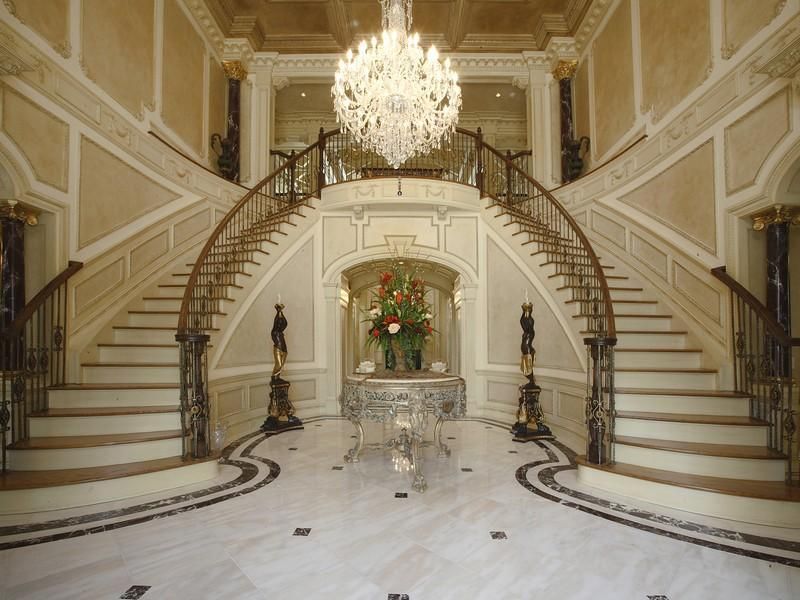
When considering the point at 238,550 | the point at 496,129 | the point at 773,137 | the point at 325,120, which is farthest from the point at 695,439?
the point at 325,120

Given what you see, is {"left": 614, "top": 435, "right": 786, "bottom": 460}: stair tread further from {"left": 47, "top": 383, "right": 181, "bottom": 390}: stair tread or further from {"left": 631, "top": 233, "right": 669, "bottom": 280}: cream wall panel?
{"left": 47, "top": 383, "right": 181, "bottom": 390}: stair tread

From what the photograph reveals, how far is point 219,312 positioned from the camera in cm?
549

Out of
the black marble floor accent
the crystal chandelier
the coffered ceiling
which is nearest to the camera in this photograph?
the black marble floor accent

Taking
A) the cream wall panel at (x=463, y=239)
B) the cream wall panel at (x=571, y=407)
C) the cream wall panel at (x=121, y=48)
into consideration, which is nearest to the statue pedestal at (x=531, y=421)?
the cream wall panel at (x=571, y=407)

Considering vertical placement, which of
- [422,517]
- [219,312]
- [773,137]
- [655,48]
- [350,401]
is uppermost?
[655,48]

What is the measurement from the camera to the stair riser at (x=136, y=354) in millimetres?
4918

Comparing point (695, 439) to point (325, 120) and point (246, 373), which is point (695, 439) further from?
point (325, 120)

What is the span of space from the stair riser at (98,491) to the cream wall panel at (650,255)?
18.0 ft

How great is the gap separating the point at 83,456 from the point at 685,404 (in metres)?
4.98

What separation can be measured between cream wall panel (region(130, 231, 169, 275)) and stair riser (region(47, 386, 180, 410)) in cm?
201

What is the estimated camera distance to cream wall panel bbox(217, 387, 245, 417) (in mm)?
5679

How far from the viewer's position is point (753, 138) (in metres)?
4.41

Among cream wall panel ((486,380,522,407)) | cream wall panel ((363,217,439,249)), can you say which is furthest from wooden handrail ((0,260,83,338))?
cream wall panel ((486,380,522,407))

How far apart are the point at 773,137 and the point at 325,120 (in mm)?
10142
